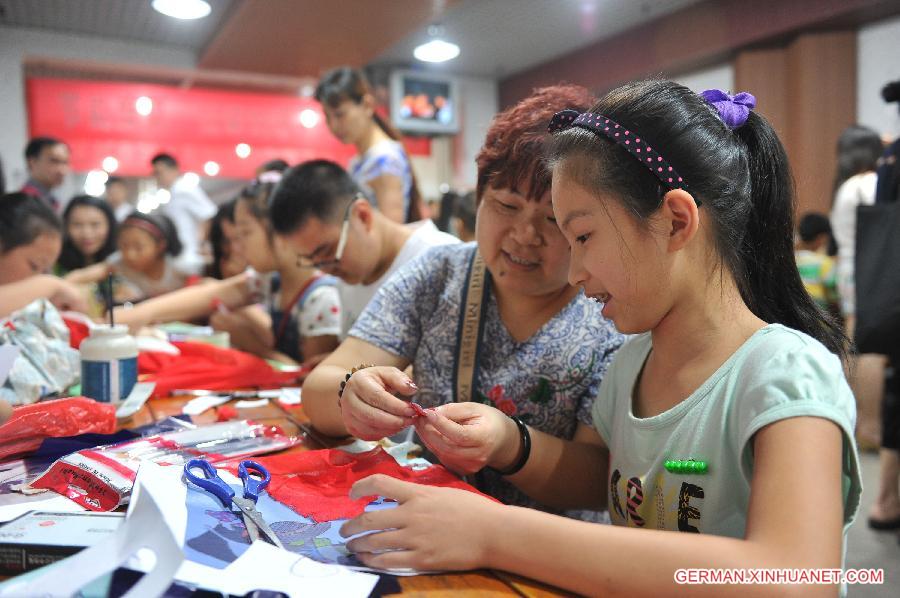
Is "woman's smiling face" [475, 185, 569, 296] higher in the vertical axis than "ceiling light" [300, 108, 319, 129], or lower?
lower

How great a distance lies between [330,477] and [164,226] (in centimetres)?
323

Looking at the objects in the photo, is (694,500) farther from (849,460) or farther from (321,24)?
(321,24)

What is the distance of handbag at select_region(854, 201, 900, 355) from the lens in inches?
89.6

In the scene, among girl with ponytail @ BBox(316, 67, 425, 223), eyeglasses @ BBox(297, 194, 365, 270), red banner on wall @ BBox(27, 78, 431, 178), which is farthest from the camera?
red banner on wall @ BBox(27, 78, 431, 178)

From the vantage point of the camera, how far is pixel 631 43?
7.06m

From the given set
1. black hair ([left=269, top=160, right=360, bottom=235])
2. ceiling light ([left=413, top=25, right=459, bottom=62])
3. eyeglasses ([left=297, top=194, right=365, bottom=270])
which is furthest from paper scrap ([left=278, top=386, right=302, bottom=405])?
ceiling light ([left=413, top=25, right=459, bottom=62])

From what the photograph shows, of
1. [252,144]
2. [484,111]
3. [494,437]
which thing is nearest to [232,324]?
[494,437]

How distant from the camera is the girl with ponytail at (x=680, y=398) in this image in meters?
0.70

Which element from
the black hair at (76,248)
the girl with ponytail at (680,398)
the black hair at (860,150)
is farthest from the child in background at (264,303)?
the black hair at (860,150)

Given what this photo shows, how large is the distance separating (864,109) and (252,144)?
19.2 feet

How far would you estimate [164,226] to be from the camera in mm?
3811

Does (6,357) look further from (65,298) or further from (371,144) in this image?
(371,144)

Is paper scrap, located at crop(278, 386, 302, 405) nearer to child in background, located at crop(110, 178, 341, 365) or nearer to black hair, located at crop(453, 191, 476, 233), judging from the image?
child in background, located at crop(110, 178, 341, 365)

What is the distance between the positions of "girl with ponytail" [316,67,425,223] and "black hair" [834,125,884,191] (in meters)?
2.27
